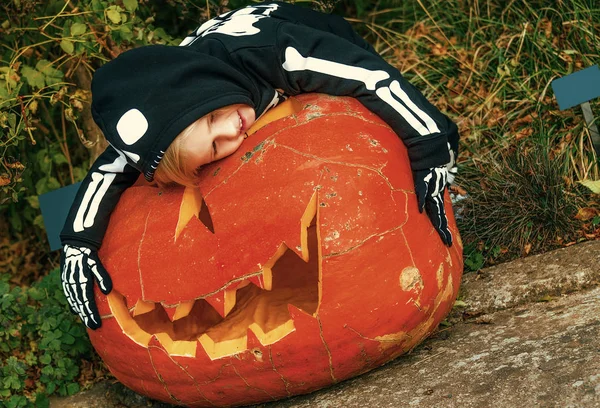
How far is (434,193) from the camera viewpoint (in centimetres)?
289

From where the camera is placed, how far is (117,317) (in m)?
2.93

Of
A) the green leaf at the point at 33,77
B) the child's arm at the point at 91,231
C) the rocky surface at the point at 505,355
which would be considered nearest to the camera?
the rocky surface at the point at 505,355

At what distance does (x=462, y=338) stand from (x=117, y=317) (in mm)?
1305

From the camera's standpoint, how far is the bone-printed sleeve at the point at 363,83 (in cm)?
290

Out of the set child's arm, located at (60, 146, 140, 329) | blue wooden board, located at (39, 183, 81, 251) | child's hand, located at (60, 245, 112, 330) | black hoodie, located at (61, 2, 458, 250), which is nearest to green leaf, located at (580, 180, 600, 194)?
black hoodie, located at (61, 2, 458, 250)

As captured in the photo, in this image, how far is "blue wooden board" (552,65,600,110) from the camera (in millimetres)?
3768

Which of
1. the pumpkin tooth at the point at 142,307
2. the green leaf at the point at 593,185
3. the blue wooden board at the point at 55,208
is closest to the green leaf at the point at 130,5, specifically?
the blue wooden board at the point at 55,208

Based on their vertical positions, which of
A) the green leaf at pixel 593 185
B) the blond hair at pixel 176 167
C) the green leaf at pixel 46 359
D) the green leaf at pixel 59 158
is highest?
the blond hair at pixel 176 167

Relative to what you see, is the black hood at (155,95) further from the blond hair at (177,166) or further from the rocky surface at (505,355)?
the rocky surface at (505,355)

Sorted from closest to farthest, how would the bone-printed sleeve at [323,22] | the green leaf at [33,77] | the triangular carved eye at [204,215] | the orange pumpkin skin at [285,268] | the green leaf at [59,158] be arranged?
1. the orange pumpkin skin at [285,268]
2. the triangular carved eye at [204,215]
3. the bone-printed sleeve at [323,22]
4. the green leaf at [33,77]
5. the green leaf at [59,158]

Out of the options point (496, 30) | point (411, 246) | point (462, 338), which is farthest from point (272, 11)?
point (496, 30)

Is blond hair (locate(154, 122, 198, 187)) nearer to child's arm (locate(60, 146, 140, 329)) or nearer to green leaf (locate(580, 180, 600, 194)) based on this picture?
child's arm (locate(60, 146, 140, 329))

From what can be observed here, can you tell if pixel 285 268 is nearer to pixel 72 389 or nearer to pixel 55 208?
pixel 72 389

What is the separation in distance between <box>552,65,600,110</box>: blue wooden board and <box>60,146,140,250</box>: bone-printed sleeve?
202 cm
